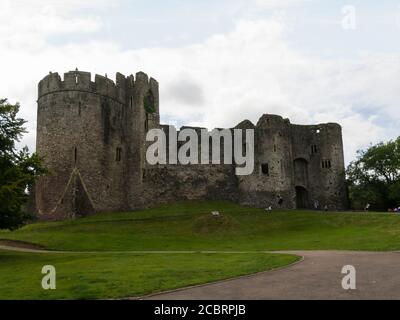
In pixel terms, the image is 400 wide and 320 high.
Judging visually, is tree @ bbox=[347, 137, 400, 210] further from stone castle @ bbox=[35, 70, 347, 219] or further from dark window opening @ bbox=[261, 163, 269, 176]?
dark window opening @ bbox=[261, 163, 269, 176]

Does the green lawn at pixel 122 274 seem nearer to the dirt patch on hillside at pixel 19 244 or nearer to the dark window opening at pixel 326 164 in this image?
the dirt patch on hillside at pixel 19 244

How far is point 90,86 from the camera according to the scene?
5253 cm

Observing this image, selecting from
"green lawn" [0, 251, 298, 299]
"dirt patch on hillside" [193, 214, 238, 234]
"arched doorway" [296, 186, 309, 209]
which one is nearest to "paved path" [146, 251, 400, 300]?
"green lawn" [0, 251, 298, 299]

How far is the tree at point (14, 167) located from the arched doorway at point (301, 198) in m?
39.4

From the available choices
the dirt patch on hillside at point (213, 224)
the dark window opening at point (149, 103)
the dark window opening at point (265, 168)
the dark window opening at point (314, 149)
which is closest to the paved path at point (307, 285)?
the dirt patch on hillside at point (213, 224)

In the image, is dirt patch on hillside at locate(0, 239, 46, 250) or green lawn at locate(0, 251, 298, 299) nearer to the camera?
green lawn at locate(0, 251, 298, 299)

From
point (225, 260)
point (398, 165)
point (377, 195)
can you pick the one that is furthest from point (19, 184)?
point (398, 165)

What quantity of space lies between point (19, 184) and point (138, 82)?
31323mm

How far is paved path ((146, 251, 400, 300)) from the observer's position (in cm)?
1353

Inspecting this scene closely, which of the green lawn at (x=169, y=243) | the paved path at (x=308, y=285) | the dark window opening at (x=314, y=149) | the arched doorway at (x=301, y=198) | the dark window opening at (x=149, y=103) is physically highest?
the dark window opening at (x=149, y=103)

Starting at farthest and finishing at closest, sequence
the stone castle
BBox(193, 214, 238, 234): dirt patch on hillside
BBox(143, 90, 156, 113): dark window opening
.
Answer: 1. BBox(143, 90, 156, 113): dark window opening
2. the stone castle
3. BBox(193, 214, 238, 234): dirt patch on hillside

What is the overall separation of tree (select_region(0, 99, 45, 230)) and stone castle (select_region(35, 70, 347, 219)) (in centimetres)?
1933

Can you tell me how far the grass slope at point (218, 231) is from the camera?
32188 mm

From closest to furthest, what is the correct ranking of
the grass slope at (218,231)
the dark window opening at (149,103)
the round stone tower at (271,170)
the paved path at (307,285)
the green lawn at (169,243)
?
1. the paved path at (307,285)
2. the green lawn at (169,243)
3. the grass slope at (218,231)
4. the round stone tower at (271,170)
5. the dark window opening at (149,103)
